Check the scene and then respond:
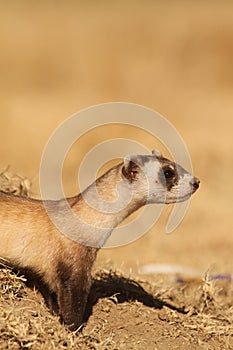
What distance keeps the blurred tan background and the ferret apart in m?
3.10

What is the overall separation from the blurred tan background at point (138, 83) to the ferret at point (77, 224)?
3.10 metres

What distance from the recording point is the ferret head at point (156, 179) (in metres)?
→ 6.04

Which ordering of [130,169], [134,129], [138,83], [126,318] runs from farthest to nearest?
[138,83], [134,129], [126,318], [130,169]

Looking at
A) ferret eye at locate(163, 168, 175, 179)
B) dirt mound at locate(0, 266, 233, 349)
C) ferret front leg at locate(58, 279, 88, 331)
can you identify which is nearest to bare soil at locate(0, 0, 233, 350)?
dirt mound at locate(0, 266, 233, 349)

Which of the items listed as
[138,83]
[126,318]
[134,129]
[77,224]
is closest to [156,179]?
[77,224]

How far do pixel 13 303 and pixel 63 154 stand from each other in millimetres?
9263

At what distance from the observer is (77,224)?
5.87m

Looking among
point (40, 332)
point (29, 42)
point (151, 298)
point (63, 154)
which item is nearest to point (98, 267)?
point (151, 298)

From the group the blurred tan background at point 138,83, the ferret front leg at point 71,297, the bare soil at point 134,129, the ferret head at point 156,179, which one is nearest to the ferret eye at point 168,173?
the ferret head at point 156,179

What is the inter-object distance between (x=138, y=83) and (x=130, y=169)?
1659 centimetres

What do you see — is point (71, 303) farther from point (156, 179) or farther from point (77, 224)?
point (156, 179)

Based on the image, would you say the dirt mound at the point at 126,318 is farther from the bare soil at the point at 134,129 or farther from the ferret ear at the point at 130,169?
the ferret ear at the point at 130,169

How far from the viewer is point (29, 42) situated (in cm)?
2520

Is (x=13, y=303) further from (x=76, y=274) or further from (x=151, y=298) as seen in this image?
(x=151, y=298)
